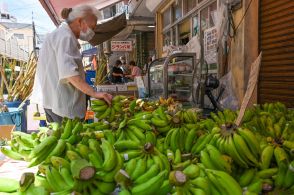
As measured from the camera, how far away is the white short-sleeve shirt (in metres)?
3.14

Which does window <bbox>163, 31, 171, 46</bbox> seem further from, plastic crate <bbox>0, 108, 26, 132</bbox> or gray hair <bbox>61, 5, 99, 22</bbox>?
gray hair <bbox>61, 5, 99, 22</bbox>

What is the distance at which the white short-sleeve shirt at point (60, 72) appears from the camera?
3143 millimetres

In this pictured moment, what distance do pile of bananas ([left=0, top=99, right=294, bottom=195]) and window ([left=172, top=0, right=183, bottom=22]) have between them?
7.86 metres

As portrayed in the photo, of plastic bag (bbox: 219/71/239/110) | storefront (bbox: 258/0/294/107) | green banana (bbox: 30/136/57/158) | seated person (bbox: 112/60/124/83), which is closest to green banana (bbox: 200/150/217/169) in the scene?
green banana (bbox: 30/136/57/158)

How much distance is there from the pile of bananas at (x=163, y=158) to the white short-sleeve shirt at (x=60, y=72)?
1.00m

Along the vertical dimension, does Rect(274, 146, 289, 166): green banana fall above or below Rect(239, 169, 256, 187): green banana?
above

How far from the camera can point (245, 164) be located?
64.8 inches

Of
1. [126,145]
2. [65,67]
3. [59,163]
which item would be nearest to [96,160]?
[59,163]

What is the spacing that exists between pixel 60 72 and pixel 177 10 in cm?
794

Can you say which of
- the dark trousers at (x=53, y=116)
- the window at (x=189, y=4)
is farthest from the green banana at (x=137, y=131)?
the window at (x=189, y=4)

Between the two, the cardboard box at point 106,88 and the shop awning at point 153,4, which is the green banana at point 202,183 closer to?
the cardboard box at point 106,88

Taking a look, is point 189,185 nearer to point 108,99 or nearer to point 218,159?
point 218,159

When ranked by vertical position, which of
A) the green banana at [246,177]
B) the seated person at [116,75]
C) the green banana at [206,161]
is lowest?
the green banana at [246,177]

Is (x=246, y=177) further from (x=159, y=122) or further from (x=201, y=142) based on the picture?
(x=159, y=122)
